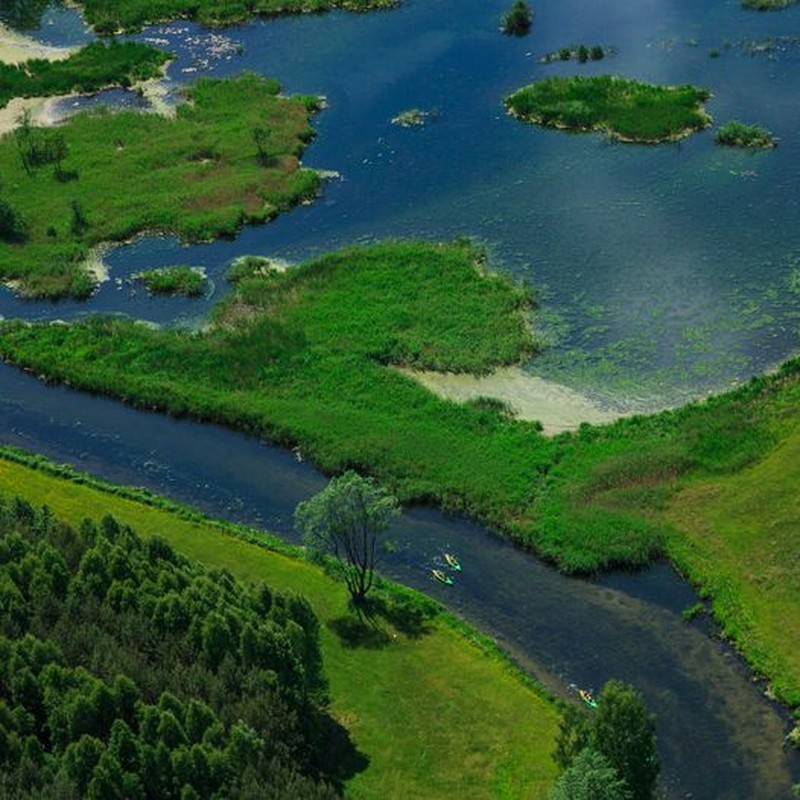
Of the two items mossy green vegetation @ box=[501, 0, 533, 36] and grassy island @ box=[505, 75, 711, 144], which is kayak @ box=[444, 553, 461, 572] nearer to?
grassy island @ box=[505, 75, 711, 144]

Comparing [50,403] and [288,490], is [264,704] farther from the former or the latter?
[50,403]

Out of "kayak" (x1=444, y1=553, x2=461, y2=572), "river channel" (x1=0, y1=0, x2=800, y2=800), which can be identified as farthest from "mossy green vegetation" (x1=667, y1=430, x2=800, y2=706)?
"kayak" (x1=444, y1=553, x2=461, y2=572)

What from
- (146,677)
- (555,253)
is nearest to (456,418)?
(555,253)

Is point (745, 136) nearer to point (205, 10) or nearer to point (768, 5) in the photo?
point (768, 5)

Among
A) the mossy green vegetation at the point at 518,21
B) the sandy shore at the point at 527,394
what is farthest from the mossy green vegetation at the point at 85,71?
the sandy shore at the point at 527,394

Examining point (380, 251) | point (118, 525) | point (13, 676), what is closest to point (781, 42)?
point (380, 251)

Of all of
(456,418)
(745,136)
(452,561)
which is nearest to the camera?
(452,561)

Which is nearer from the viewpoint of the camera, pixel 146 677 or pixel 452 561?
pixel 146 677
